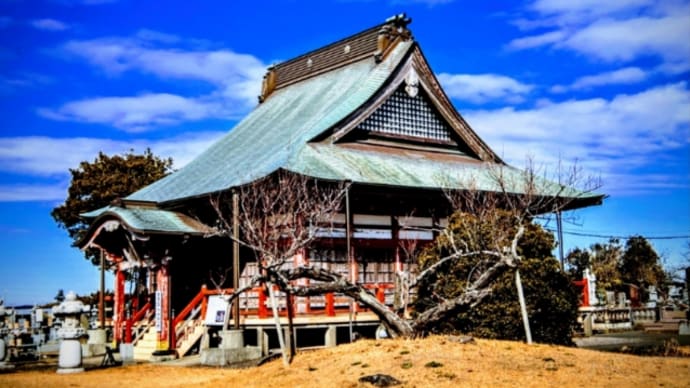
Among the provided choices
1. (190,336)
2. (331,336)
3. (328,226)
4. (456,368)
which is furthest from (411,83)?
(456,368)

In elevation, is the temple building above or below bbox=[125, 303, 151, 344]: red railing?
above

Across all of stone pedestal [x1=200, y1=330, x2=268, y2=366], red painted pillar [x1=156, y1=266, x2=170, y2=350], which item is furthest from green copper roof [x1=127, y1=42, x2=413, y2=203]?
stone pedestal [x1=200, y1=330, x2=268, y2=366]

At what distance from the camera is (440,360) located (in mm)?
14203

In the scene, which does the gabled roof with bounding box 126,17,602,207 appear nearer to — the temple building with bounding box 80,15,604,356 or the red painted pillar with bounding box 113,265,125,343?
the temple building with bounding box 80,15,604,356

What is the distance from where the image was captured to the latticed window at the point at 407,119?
96.4 ft

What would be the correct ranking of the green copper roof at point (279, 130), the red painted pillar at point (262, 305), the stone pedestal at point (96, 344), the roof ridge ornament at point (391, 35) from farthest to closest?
the roof ridge ornament at point (391, 35)
the green copper roof at point (279, 130)
the stone pedestal at point (96, 344)
the red painted pillar at point (262, 305)

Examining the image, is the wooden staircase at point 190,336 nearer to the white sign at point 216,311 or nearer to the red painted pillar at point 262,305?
the white sign at point 216,311

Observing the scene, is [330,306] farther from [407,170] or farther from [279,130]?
[279,130]

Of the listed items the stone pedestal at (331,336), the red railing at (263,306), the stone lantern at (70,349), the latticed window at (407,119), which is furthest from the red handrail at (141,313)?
the latticed window at (407,119)

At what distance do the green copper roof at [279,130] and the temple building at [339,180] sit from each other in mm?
94

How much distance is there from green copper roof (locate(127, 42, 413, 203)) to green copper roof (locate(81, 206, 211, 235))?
77cm

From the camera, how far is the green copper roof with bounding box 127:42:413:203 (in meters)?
26.8

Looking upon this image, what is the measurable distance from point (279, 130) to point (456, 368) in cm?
1908

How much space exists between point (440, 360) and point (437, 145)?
1763cm
